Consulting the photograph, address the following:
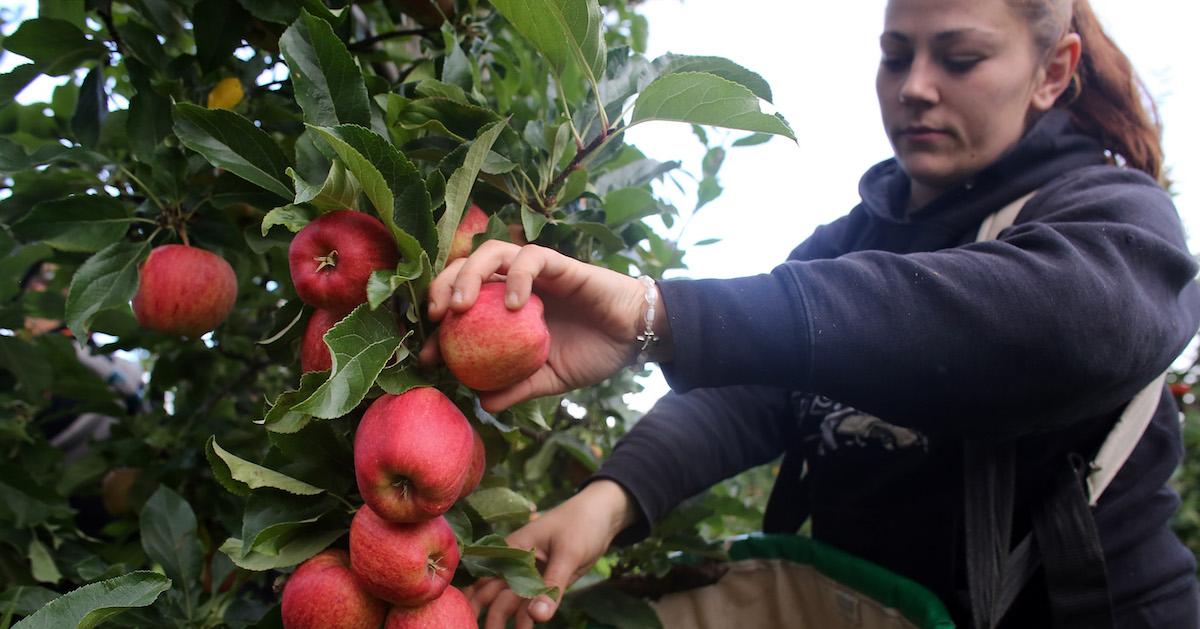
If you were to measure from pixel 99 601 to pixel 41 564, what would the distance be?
709 millimetres

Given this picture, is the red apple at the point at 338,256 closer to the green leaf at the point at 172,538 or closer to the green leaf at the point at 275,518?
the green leaf at the point at 275,518

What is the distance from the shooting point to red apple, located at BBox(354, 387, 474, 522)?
63 cm

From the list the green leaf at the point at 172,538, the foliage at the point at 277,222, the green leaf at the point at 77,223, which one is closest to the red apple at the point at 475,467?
the foliage at the point at 277,222

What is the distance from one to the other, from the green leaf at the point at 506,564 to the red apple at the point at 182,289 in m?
0.49

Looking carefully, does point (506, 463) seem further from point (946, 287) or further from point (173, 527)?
point (946, 287)

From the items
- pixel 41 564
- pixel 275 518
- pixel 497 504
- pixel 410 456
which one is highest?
pixel 410 456

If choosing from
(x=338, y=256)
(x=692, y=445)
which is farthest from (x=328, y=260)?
(x=692, y=445)

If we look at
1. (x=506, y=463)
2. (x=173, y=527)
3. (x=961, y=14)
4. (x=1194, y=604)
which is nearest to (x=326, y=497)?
(x=173, y=527)

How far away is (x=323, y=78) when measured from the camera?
752mm

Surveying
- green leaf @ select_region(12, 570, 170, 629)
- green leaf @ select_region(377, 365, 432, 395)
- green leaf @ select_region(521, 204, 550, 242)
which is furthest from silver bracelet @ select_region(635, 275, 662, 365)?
green leaf @ select_region(12, 570, 170, 629)

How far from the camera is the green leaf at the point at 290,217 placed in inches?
25.5

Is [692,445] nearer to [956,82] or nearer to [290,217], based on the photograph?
[956,82]

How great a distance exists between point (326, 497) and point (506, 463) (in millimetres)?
634

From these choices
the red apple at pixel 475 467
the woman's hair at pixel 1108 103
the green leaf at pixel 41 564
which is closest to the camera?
the red apple at pixel 475 467
